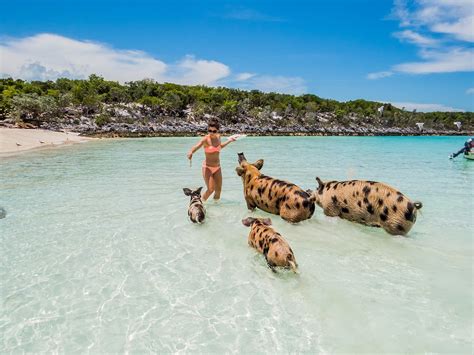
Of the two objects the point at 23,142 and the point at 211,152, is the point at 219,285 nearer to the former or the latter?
the point at 211,152

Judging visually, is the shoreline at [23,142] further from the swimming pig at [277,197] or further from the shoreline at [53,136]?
the swimming pig at [277,197]

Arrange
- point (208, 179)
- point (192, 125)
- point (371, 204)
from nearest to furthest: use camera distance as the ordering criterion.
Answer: point (371, 204)
point (208, 179)
point (192, 125)

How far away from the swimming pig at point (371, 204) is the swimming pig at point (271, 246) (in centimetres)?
175

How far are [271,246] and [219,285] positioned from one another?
0.86 meters

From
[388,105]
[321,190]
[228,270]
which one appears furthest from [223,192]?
[388,105]

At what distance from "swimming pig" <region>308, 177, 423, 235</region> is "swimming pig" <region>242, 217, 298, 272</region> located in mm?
1754

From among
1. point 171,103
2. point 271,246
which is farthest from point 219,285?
point 171,103

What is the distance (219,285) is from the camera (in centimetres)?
416

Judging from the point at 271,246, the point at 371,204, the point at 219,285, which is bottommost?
the point at 219,285

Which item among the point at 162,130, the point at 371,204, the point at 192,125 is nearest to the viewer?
the point at 371,204

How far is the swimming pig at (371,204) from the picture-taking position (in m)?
5.53

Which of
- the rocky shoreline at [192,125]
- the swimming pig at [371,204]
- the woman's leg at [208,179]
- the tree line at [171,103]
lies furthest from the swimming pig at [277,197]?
the tree line at [171,103]

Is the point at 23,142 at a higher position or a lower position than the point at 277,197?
lower

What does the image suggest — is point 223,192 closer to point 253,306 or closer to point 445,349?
point 253,306
